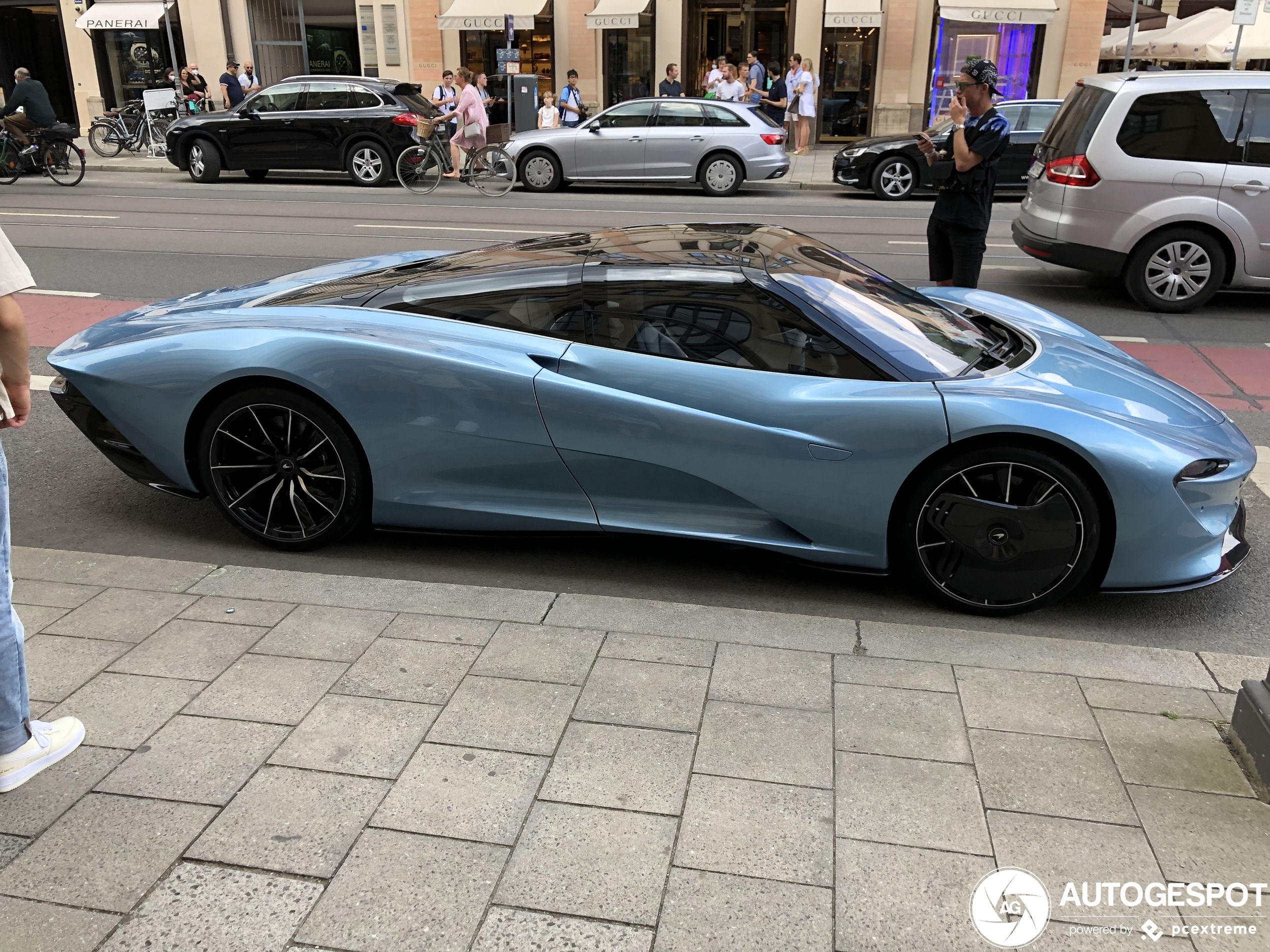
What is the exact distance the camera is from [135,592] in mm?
3551

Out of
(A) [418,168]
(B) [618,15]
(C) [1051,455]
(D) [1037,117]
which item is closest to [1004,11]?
(D) [1037,117]

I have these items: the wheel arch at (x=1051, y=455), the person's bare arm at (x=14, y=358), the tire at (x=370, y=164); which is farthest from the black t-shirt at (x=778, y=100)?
the person's bare arm at (x=14, y=358)

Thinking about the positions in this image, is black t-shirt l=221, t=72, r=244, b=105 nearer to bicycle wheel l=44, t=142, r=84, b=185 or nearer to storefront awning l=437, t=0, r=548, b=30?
bicycle wheel l=44, t=142, r=84, b=185

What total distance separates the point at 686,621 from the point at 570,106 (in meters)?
18.5

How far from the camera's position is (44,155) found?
58.4 ft

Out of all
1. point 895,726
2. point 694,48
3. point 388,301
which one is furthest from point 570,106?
point 895,726

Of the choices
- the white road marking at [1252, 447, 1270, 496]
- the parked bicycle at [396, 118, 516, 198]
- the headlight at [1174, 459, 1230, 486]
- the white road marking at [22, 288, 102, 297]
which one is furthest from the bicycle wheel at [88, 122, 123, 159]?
the headlight at [1174, 459, 1230, 486]

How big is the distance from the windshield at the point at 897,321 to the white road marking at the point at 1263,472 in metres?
1.75

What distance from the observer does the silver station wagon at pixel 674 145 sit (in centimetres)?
1566

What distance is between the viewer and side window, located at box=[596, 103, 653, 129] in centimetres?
1585

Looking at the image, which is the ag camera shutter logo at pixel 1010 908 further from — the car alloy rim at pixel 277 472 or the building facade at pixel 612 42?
the building facade at pixel 612 42

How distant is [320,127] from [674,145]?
19.5ft

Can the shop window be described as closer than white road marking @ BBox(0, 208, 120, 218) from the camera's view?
No

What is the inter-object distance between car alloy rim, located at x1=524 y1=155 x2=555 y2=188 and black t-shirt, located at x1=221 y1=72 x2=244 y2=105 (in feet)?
30.0
